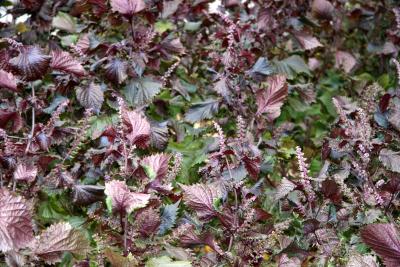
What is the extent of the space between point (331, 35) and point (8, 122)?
1634mm

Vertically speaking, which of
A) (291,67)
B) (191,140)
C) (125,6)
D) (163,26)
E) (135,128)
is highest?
(125,6)

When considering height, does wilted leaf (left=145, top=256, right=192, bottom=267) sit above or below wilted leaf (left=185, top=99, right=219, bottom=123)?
above

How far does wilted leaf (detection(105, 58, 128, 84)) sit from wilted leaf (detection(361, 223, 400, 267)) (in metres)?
0.91

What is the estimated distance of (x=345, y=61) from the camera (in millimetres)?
2449

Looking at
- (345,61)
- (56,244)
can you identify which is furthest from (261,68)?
(56,244)

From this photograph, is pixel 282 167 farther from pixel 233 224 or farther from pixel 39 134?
pixel 39 134

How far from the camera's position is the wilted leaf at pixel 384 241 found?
1.23m

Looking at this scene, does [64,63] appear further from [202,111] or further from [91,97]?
[202,111]

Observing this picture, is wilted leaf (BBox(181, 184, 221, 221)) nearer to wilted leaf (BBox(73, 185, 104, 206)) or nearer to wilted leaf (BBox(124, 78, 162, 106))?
wilted leaf (BBox(73, 185, 104, 206))

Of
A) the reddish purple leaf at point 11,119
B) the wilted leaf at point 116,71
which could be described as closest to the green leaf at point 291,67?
the wilted leaf at point 116,71

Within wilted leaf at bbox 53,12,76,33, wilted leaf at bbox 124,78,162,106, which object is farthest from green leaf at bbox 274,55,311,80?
wilted leaf at bbox 53,12,76,33

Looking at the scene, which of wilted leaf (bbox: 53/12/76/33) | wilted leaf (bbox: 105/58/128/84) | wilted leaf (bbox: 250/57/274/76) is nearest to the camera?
wilted leaf (bbox: 105/58/128/84)

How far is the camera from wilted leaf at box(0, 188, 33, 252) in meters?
1.17

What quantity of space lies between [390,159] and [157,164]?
679 mm
